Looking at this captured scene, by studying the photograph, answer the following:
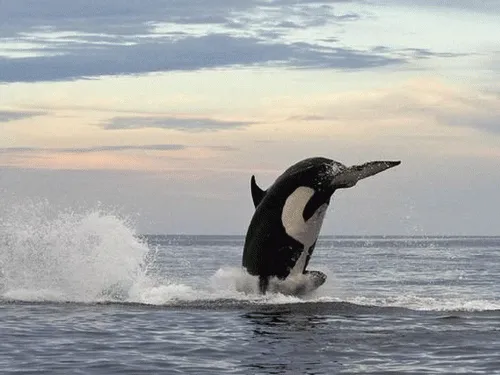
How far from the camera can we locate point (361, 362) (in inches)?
645

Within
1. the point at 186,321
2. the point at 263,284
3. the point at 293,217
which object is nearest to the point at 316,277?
the point at 263,284

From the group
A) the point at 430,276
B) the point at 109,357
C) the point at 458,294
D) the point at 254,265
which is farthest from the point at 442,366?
the point at 430,276

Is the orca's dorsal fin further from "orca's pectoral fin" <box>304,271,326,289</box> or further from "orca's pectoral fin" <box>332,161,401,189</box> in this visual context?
"orca's pectoral fin" <box>332,161,401,189</box>

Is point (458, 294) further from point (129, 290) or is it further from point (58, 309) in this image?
point (58, 309)

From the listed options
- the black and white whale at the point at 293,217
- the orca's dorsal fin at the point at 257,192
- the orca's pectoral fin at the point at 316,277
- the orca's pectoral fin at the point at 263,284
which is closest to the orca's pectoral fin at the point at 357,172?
the black and white whale at the point at 293,217

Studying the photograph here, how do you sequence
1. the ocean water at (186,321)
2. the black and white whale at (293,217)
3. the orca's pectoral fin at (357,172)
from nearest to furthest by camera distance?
the ocean water at (186,321) < the orca's pectoral fin at (357,172) < the black and white whale at (293,217)

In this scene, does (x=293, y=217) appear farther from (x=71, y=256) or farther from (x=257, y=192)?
(x=71, y=256)

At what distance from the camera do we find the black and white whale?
22969 millimetres

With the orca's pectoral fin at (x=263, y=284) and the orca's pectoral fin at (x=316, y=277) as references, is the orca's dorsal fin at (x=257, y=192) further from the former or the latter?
the orca's pectoral fin at (x=316, y=277)

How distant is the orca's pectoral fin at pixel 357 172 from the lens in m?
21.9

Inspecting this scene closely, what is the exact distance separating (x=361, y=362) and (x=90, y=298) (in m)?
11.2

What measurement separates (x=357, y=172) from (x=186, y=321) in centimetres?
499

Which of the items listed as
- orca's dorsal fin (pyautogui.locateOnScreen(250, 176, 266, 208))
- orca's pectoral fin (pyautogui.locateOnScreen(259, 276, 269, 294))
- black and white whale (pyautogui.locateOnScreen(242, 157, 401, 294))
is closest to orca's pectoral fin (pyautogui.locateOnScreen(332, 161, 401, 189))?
black and white whale (pyautogui.locateOnScreen(242, 157, 401, 294))

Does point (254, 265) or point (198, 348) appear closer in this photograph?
point (198, 348)
